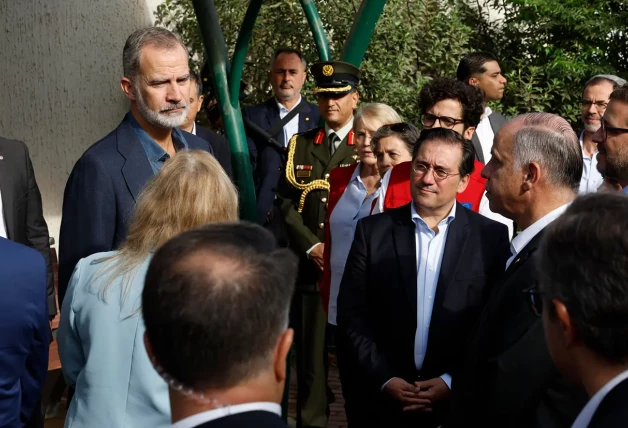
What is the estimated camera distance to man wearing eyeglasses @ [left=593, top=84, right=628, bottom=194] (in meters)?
3.82

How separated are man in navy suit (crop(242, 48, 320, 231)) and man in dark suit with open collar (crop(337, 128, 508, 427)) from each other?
→ 2.73m

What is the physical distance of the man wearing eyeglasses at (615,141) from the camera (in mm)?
3818

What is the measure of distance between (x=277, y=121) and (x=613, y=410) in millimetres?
5709

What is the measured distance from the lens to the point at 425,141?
4.18 meters

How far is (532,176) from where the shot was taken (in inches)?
131

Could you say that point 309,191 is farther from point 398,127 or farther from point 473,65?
point 473,65

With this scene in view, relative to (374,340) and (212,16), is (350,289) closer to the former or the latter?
(374,340)

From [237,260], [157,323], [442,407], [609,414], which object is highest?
[237,260]

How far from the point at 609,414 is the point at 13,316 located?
196 centimetres

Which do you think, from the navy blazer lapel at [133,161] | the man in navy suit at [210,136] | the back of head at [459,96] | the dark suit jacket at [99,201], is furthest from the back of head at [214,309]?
the back of head at [459,96]

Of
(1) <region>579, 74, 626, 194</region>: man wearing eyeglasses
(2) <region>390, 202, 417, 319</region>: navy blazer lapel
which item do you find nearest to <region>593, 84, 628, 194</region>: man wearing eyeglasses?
(2) <region>390, 202, 417, 319</region>: navy blazer lapel

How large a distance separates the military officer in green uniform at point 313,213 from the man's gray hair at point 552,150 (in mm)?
2333

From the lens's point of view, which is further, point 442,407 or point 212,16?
point 212,16

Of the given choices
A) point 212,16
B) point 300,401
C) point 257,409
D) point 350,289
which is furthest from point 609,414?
point 300,401
